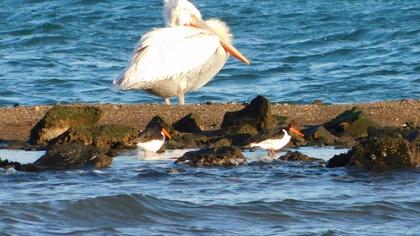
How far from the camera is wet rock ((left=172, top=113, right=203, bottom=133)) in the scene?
11998 millimetres

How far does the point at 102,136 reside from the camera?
36.6 feet

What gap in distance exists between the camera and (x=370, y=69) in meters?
20.6

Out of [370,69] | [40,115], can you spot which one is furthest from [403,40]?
[40,115]

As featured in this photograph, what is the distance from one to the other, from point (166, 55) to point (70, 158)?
12.7ft

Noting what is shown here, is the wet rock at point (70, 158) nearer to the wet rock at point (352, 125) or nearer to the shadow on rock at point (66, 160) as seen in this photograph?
the shadow on rock at point (66, 160)

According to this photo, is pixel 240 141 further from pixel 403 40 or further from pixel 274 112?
pixel 403 40

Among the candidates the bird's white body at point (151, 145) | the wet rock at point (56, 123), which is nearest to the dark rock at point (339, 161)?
the bird's white body at point (151, 145)

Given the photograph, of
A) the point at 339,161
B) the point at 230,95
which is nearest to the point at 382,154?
the point at 339,161

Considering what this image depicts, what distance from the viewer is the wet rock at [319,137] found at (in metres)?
11.5

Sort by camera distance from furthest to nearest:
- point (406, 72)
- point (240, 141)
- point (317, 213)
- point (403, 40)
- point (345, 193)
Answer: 1. point (403, 40)
2. point (406, 72)
3. point (240, 141)
4. point (345, 193)
5. point (317, 213)

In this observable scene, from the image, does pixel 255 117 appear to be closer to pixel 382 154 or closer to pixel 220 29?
pixel 382 154

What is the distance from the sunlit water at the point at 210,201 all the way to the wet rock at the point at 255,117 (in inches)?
51.6

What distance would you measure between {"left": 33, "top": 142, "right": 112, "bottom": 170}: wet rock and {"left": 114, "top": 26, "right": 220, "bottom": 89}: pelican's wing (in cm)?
339

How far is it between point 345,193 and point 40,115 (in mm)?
5045
